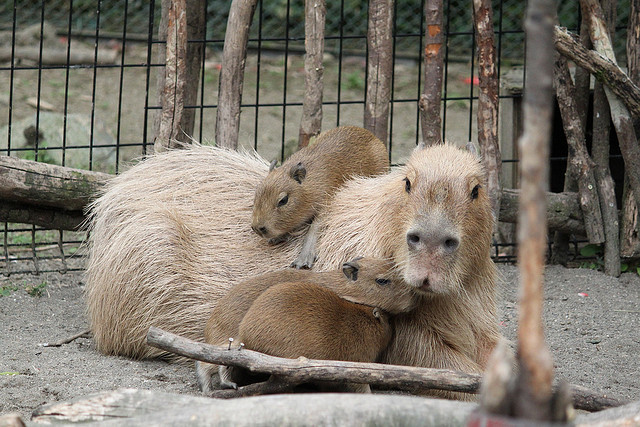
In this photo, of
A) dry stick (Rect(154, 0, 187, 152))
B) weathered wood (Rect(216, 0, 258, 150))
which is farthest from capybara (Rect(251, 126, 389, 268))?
dry stick (Rect(154, 0, 187, 152))

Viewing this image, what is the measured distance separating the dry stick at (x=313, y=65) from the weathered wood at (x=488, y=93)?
878mm

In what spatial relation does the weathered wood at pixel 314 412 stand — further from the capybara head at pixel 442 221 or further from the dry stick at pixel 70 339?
the dry stick at pixel 70 339

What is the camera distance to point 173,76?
15.8ft

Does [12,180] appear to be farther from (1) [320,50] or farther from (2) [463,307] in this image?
(2) [463,307]

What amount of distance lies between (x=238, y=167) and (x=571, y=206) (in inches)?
87.7

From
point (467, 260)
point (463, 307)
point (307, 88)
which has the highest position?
point (307, 88)

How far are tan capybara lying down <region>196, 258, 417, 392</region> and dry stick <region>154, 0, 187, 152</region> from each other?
5.56 ft

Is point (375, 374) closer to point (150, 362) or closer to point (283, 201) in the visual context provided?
point (283, 201)

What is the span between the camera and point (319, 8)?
4.67 metres

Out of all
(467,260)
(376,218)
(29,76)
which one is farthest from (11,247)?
(29,76)

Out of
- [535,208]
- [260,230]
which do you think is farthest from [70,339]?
[535,208]

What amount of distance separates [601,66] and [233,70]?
7.02 ft

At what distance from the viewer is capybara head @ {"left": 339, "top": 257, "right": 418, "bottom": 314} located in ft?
10.7

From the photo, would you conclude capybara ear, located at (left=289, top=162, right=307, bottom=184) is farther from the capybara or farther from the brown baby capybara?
the brown baby capybara
